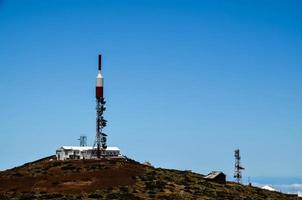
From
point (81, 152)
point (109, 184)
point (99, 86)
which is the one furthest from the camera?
point (81, 152)

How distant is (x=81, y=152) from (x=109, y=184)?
21439 millimetres

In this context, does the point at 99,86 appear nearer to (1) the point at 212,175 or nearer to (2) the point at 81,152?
(2) the point at 81,152

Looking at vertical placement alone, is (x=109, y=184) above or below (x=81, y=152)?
below

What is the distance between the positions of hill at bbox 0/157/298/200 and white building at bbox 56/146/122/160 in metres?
4.63

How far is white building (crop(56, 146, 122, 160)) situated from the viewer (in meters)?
101

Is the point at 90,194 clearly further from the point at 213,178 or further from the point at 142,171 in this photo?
the point at 213,178

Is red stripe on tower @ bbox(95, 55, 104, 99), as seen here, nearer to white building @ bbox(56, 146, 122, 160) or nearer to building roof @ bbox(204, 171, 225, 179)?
white building @ bbox(56, 146, 122, 160)

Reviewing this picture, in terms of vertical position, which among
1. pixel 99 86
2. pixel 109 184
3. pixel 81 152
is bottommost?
pixel 109 184

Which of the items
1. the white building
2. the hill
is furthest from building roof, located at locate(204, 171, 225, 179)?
the white building

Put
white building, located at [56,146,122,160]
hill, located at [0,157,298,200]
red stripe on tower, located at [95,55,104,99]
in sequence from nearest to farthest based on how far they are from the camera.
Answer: hill, located at [0,157,298,200]
red stripe on tower, located at [95,55,104,99]
white building, located at [56,146,122,160]

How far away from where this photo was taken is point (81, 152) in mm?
101875

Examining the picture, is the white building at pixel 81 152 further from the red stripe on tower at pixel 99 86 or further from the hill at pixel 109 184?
the red stripe on tower at pixel 99 86

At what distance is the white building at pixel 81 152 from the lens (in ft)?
332

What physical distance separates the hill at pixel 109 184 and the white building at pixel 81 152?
4.63 metres
